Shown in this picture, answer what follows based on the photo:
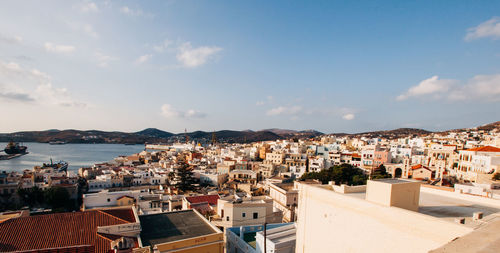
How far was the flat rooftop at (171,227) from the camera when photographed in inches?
355

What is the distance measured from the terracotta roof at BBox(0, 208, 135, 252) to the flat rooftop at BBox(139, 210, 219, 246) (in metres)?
1.07

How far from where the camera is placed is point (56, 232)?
28.2 feet

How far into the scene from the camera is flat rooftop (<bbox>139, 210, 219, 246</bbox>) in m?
9.01

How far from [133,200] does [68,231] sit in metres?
10.9

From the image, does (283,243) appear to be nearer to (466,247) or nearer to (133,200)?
(466,247)

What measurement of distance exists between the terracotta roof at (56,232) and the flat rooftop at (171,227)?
3.52 ft

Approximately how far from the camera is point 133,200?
1903 centimetres

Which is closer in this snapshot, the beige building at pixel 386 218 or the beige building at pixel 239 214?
the beige building at pixel 386 218

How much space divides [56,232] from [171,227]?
4022 mm

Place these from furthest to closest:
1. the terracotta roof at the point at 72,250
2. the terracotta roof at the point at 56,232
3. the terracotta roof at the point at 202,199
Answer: the terracotta roof at the point at 202,199
the terracotta roof at the point at 56,232
the terracotta roof at the point at 72,250

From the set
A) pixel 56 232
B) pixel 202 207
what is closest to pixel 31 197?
pixel 202 207

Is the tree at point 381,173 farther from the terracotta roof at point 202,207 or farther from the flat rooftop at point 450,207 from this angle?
the flat rooftop at point 450,207

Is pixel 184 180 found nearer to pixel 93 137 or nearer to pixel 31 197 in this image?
pixel 31 197

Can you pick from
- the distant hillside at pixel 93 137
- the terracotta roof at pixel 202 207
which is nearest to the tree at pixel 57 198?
the terracotta roof at pixel 202 207
